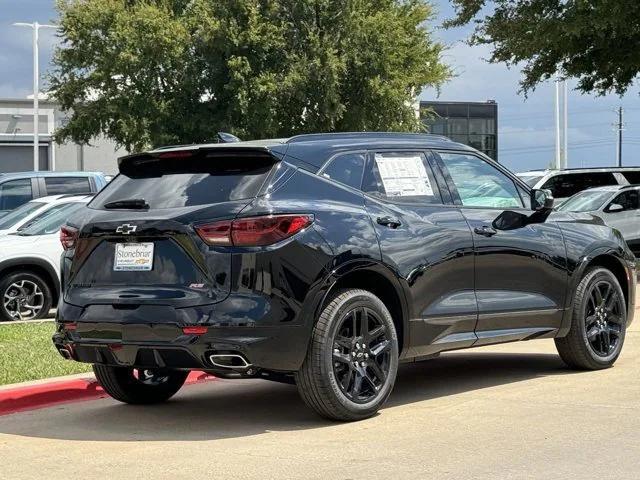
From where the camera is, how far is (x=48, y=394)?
8.55 meters

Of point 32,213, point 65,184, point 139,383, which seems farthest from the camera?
point 65,184

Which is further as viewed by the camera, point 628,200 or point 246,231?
point 628,200

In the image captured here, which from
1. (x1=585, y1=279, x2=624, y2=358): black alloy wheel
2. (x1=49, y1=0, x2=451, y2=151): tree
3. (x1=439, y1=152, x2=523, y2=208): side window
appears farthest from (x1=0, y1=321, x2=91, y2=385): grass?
(x1=49, y1=0, x2=451, y2=151): tree

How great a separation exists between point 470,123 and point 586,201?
75861 millimetres

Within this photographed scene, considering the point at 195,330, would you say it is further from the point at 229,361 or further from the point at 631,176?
the point at 631,176

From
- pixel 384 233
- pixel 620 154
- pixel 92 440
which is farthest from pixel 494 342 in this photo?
pixel 620 154

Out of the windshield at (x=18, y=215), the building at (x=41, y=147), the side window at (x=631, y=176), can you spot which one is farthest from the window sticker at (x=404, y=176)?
the building at (x=41, y=147)

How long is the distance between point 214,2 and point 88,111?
6.29 m

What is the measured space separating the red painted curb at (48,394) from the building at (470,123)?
292 feet

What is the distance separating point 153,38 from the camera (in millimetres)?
40312

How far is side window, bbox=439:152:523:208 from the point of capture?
828cm

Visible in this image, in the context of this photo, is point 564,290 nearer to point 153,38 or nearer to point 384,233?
point 384,233

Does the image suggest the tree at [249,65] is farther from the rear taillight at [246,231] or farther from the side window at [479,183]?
the rear taillight at [246,231]

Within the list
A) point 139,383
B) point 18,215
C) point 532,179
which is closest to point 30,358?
point 139,383
